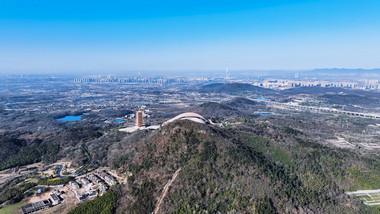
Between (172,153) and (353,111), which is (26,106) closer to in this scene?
(172,153)

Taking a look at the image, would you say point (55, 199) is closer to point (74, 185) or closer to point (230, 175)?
point (74, 185)

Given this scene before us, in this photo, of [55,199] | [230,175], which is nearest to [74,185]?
[55,199]

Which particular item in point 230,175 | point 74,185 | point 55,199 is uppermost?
point 230,175

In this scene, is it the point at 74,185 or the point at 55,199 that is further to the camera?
the point at 74,185

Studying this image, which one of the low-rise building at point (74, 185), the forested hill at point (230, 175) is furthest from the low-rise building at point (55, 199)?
the forested hill at point (230, 175)

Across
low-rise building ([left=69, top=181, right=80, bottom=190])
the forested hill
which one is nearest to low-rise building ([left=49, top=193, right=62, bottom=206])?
low-rise building ([left=69, top=181, right=80, bottom=190])

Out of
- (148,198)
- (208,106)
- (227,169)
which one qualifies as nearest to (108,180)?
(148,198)

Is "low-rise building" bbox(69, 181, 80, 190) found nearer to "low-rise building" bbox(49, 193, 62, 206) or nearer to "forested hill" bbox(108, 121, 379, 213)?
"low-rise building" bbox(49, 193, 62, 206)

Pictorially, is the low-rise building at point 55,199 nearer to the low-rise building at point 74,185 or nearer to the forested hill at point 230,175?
the low-rise building at point 74,185

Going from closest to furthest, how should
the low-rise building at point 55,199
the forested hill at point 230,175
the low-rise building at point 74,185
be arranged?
the forested hill at point 230,175
the low-rise building at point 55,199
the low-rise building at point 74,185
